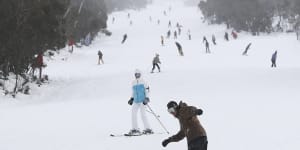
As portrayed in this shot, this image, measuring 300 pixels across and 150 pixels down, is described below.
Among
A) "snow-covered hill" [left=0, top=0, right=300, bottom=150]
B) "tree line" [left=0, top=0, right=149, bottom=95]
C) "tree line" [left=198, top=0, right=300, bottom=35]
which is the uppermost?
"tree line" [left=198, top=0, right=300, bottom=35]

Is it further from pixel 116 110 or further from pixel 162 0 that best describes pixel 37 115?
pixel 162 0

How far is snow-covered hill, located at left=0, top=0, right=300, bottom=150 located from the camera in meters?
11.9

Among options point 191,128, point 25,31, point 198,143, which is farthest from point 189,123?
point 25,31

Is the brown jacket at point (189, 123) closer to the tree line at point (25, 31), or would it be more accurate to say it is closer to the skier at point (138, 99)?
the skier at point (138, 99)

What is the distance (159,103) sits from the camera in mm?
19750

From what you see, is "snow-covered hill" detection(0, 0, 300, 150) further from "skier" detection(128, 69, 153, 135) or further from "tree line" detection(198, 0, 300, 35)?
"tree line" detection(198, 0, 300, 35)

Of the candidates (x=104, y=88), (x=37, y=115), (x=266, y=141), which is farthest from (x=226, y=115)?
(x=104, y=88)

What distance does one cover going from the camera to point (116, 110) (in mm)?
17891

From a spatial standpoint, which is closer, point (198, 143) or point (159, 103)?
point (198, 143)

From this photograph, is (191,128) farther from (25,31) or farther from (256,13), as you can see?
(256,13)

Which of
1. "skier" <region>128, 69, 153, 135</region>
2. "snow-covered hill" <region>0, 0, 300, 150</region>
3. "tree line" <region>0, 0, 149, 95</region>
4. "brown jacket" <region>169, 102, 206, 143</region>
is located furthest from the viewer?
"tree line" <region>0, 0, 149, 95</region>

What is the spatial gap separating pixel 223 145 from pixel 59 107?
937 centimetres

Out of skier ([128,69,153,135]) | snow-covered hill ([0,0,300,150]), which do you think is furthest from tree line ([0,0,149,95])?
skier ([128,69,153,135])

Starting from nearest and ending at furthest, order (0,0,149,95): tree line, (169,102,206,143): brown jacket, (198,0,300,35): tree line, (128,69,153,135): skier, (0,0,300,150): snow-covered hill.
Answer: (169,102,206,143): brown jacket → (0,0,300,150): snow-covered hill → (128,69,153,135): skier → (0,0,149,95): tree line → (198,0,300,35): tree line
